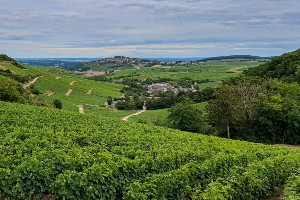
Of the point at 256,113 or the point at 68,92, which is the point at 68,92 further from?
the point at 256,113

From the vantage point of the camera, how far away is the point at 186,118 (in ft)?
161

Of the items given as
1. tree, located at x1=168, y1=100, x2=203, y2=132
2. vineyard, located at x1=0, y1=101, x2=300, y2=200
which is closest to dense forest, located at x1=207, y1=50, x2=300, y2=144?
tree, located at x1=168, y1=100, x2=203, y2=132

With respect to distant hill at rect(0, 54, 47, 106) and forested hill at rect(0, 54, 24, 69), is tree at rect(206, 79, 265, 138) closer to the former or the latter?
distant hill at rect(0, 54, 47, 106)

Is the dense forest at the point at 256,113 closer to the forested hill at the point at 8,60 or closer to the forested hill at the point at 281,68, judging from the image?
the forested hill at the point at 281,68

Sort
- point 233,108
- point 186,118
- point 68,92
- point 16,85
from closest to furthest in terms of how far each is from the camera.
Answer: point 233,108, point 186,118, point 16,85, point 68,92

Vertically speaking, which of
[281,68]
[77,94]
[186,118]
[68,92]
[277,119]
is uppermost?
[281,68]

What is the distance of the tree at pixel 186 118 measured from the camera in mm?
48875

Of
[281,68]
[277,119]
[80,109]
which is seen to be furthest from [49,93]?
[277,119]

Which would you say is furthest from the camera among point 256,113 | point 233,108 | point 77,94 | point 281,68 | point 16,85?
point 77,94

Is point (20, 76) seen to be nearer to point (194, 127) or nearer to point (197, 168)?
point (194, 127)

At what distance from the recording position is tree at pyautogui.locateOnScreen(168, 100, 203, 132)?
48875 mm

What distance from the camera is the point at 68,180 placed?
482 inches

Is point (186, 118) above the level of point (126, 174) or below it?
below

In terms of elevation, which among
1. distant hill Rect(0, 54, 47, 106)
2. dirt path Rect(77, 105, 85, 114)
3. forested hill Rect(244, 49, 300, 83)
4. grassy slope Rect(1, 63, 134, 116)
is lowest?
dirt path Rect(77, 105, 85, 114)
